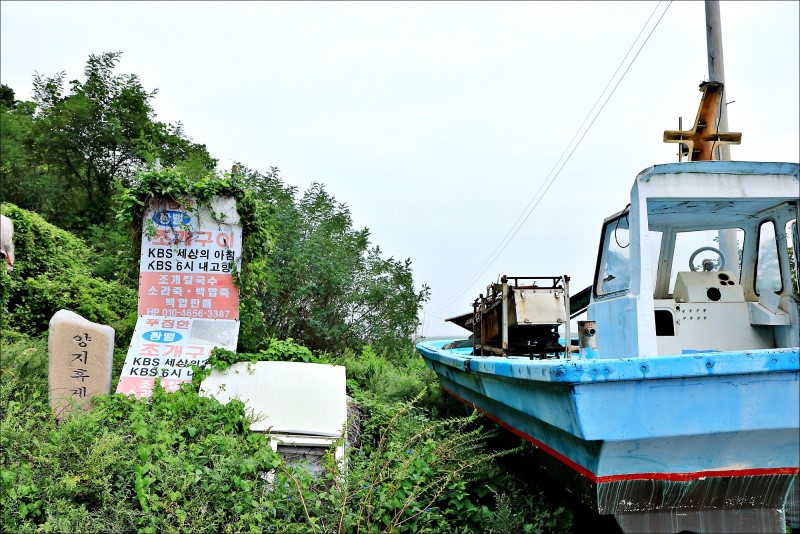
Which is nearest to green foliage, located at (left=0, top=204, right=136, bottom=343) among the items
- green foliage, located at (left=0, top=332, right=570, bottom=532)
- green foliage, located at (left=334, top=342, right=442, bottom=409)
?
green foliage, located at (left=334, top=342, right=442, bottom=409)

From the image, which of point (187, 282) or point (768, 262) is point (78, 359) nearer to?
point (187, 282)

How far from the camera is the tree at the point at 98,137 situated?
1470 cm

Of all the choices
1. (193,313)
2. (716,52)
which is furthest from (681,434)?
(716,52)

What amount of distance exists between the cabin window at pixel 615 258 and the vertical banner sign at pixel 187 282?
4.51 metres

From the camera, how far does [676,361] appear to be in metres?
3.48

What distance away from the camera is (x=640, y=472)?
3.75 m

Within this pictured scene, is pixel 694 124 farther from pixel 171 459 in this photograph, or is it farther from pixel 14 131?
pixel 14 131

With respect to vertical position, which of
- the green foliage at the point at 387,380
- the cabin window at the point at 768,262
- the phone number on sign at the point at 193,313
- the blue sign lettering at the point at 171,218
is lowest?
the green foliage at the point at 387,380

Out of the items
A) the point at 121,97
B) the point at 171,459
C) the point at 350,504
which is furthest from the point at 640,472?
the point at 121,97

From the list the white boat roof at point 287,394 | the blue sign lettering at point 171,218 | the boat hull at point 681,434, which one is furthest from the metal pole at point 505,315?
the blue sign lettering at point 171,218

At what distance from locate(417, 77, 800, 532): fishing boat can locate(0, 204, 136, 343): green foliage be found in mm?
6755

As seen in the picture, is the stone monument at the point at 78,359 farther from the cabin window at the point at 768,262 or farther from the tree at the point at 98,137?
the tree at the point at 98,137

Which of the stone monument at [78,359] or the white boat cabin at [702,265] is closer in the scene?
the white boat cabin at [702,265]

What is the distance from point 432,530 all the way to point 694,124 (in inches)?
160
